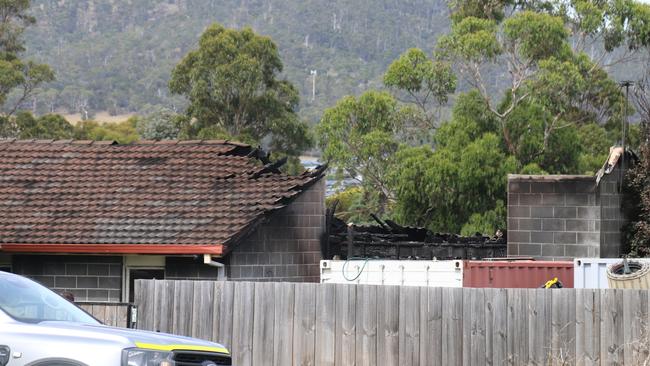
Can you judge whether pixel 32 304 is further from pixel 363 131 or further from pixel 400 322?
pixel 363 131

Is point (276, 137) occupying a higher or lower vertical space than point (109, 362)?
higher

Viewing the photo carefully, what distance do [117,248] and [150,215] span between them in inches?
50.8

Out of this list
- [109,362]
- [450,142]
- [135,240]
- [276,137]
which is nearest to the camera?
[109,362]

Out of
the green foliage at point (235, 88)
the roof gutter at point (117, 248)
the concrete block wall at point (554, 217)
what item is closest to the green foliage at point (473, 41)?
the green foliage at point (235, 88)

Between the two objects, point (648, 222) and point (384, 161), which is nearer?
point (648, 222)

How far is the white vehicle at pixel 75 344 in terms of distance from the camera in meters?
11.0

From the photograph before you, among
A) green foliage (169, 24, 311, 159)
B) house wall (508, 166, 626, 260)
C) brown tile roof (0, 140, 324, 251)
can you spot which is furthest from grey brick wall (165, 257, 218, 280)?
green foliage (169, 24, 311, 159)

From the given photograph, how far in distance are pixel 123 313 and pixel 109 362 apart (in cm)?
717

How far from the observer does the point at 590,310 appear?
51.5 ft

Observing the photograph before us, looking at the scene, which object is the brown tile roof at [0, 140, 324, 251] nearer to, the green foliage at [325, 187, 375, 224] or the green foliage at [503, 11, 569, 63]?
the green foliage at [503, 11, 569, 63]

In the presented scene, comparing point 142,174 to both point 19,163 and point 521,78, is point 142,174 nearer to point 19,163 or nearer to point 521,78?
point 19,163

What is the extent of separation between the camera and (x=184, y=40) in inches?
6678

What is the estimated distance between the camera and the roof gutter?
776 inches

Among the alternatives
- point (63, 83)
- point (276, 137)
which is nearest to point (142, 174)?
point (276, 137)
